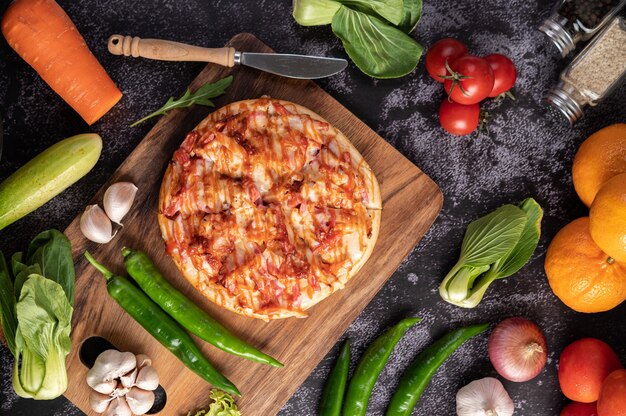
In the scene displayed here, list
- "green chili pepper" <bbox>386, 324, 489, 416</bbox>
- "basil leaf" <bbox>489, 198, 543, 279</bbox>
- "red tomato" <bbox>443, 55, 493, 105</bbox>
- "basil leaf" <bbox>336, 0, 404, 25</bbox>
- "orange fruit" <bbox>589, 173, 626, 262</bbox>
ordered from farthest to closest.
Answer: "green chili pepper" <bbox>386, 324, 489, 416</bbox>
"basil leaf" <bbox>489, 198, 543, 279</bbox>
"basil leaf" <bbox>336, 0, 404, 25</bbox>
"red tomato" <bbox>443, 55, 493, 105</bbox>
"orange fruit" <bbox>589, 173, 626, 262</bbox>

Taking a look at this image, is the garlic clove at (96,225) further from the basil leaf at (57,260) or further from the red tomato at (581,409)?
the red tomato at (581,409)

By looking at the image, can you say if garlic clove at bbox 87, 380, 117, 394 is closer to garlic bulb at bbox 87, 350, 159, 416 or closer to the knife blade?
garlic bulb at bbox 87, 350, 159, 416

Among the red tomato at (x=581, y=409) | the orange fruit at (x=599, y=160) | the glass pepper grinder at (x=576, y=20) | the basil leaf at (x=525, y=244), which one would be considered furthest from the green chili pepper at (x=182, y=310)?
the glass pepper grinder at (x=576, y=20)

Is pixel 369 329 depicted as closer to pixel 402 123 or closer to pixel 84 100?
pixel 402 123

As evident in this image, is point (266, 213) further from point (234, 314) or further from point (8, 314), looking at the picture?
point (8, 314)

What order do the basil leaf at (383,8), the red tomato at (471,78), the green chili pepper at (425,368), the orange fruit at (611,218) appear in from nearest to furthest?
1. the orange fruit at (611,218)
2. the red tomato at (471,78)
3. the basil leaf at (383,8)
4. the green chili pepper at (425,368)

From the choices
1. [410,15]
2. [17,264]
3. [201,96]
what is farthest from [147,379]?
[410,15]

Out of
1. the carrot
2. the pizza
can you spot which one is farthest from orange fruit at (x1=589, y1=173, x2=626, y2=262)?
the carrot
